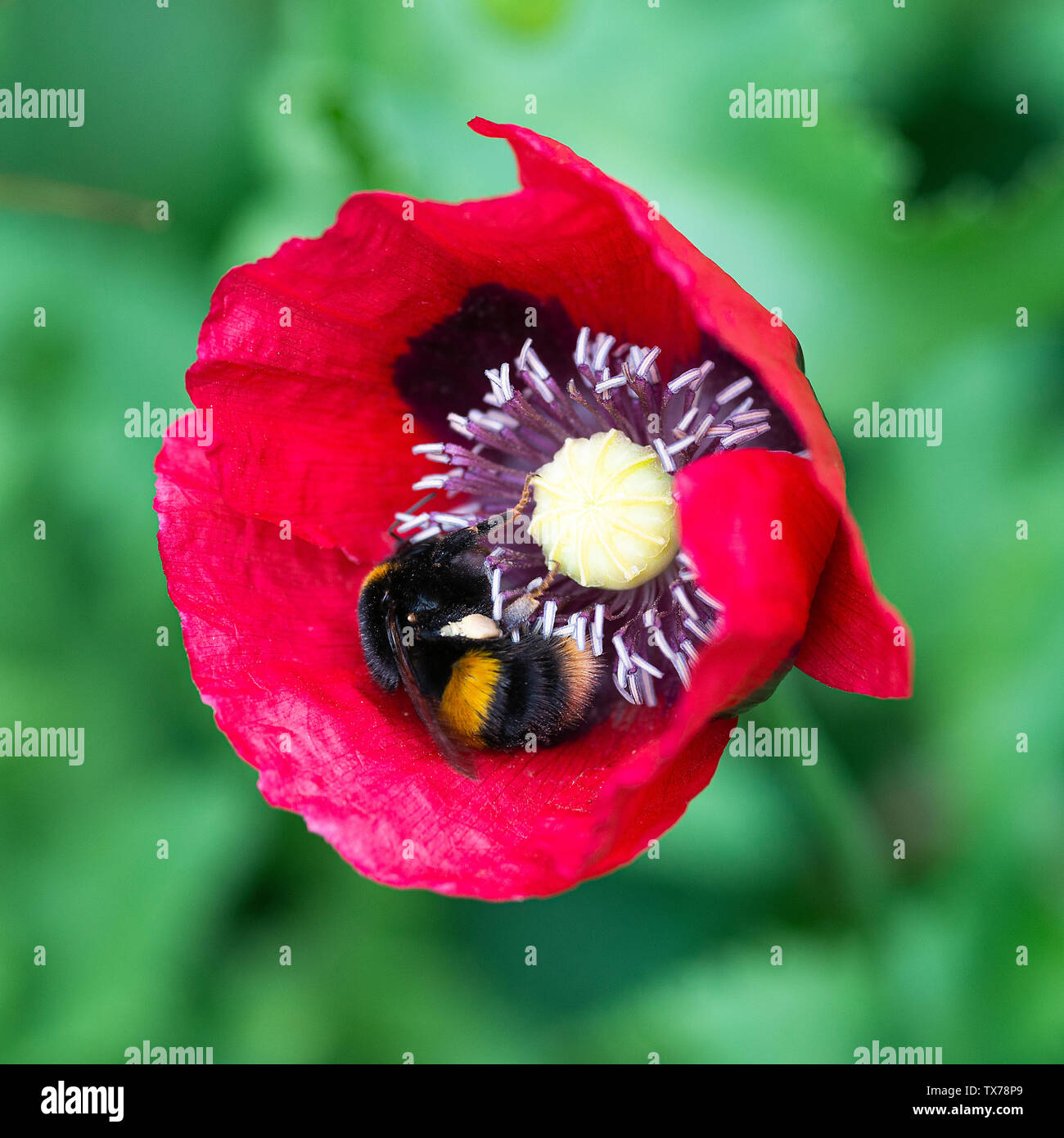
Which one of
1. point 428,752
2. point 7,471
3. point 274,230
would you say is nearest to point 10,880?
point 7,471

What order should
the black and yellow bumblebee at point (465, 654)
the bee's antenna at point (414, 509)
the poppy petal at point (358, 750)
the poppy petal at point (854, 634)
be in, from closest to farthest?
the poppy petal at point (854, 634), the poppy petal at point (358, 750), the black and yellow bumblebee at point (465, 654), the bee's antenna at point (414, 509)

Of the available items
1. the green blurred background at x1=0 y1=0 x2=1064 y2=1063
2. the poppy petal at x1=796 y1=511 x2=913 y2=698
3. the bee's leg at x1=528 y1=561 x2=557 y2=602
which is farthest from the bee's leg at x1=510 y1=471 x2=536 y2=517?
the green blurred background at x1=0 y1=0 x2=1064 y2=1063

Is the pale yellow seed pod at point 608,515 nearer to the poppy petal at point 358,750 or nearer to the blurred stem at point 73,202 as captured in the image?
the poppy petal at point 358,750

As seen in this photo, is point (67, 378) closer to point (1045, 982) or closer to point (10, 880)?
point (10, 880)

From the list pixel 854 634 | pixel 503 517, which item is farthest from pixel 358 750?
pixel 854 634

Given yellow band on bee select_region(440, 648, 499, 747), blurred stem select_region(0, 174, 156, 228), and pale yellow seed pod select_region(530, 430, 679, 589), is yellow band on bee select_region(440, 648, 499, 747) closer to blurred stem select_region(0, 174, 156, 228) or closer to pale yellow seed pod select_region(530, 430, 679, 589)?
pale yellow seed pod select_region(530, 430, 679, 589)

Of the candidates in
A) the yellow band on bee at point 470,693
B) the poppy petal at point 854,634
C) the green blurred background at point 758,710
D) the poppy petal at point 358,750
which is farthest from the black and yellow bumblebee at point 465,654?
the green blurred background at point 758,710

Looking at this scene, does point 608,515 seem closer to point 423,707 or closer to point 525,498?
point 525,498

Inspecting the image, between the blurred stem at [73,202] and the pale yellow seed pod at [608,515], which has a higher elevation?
the blurred stem at [73,202]
